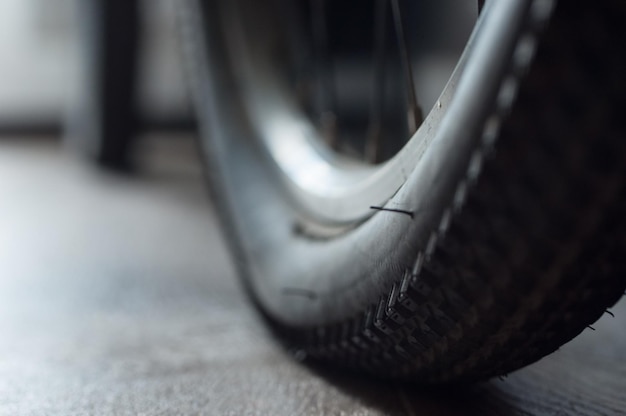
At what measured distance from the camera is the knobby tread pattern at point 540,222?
1.02 ft

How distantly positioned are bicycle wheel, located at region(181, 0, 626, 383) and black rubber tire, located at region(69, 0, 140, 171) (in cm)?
77

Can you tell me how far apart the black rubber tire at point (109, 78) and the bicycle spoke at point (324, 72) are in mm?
491

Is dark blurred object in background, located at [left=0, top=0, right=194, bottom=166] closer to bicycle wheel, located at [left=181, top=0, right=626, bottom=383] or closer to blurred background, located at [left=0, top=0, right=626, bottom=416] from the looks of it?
blurred background, located at [left=0, top=0, right=626, bottom=416]

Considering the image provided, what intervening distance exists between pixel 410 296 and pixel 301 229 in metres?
0.22

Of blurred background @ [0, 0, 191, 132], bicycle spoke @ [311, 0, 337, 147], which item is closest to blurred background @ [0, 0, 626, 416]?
bicycle spoke @ [311, 0, 337, 147]

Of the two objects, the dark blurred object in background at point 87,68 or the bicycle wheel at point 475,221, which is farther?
the dark blurred object in background at point 87,68

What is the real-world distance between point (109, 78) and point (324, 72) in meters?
0.61

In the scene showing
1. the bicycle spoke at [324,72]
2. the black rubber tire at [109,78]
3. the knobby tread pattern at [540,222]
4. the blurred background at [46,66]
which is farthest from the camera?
the blurred background at [46,66]

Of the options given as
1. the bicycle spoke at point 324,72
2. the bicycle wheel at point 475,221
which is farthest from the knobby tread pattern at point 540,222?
the bicycle spoke at point 324,72

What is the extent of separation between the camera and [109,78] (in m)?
1.34

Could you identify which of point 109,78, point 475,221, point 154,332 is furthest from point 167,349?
point 109,78

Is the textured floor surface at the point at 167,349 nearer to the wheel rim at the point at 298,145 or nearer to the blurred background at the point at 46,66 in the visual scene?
the wheel rim at the point at 298,145

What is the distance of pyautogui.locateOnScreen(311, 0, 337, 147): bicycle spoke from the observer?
71 cm

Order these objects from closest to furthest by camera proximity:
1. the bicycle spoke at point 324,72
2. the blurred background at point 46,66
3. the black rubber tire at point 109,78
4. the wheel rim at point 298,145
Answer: the wheel rim at point 298,145, the bicycle spoke at point 324,72, the black rubber tire at point 109,78, the blurred background at point 46,66
